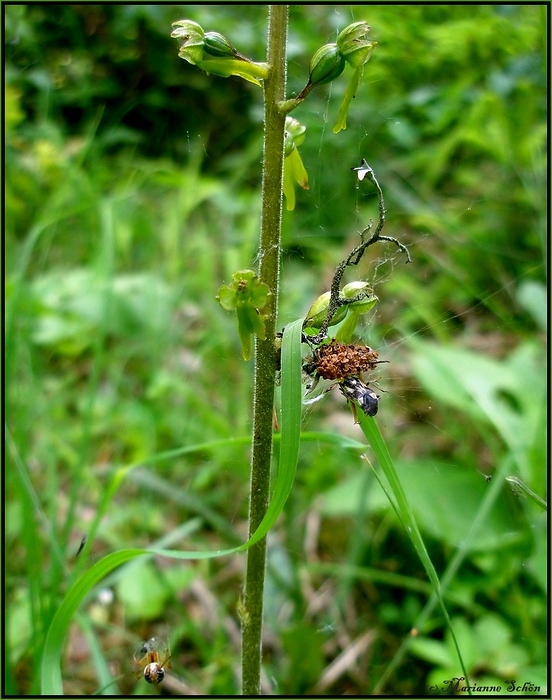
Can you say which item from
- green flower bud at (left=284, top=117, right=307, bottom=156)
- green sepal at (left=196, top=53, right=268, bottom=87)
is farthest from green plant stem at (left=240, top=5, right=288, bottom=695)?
green flower bud at (left=284, top=117, right=307, bottom=156)

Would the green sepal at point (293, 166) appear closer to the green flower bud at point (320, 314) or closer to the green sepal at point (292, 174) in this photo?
the green sepal at point (292, 174)

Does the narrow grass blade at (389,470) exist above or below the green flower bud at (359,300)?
below

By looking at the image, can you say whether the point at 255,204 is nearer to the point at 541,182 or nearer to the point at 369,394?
the point at 541,182

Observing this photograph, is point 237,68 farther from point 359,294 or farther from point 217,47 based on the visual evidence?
point 359,294

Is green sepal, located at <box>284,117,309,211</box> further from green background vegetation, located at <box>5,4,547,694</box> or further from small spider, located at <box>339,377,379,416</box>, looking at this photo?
small spider, located at <box>339,377,379,416</box>

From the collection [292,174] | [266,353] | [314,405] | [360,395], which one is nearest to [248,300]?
[266,353]

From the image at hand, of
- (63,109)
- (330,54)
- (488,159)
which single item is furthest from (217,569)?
(63,109)

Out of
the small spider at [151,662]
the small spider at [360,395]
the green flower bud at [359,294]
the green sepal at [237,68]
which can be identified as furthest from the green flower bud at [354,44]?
the small spider at [151,662]
